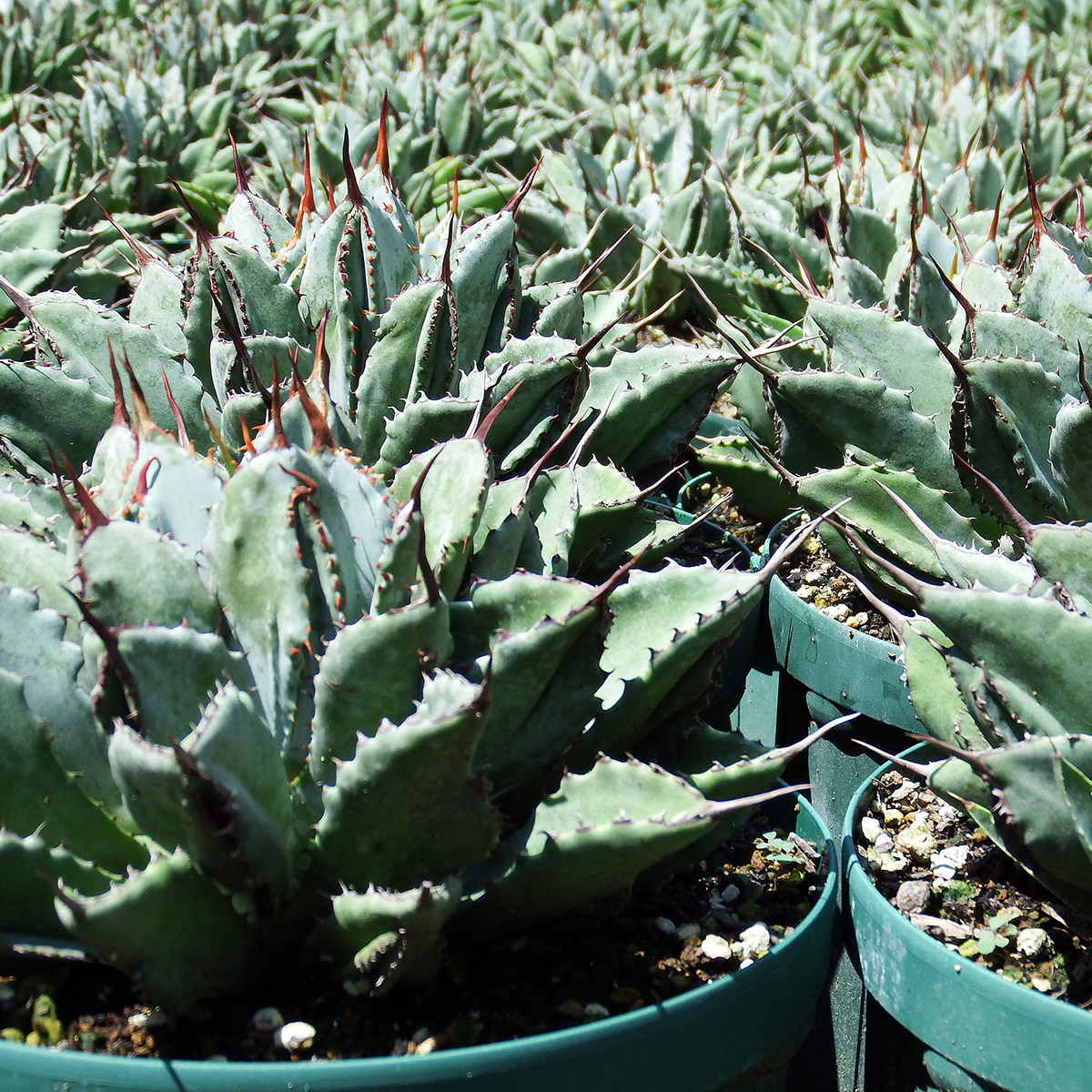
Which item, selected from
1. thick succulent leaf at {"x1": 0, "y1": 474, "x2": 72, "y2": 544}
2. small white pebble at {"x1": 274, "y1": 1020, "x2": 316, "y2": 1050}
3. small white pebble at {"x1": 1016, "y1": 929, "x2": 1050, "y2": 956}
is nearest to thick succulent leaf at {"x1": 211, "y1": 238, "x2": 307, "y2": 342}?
thick succulent leaf at {"x1": 0, "y1": 474, "x2": 72, "y2": 544}

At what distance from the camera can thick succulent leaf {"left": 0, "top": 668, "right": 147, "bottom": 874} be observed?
0.92m

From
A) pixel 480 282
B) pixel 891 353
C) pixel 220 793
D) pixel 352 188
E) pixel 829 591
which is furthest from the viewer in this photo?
pixel 829 591

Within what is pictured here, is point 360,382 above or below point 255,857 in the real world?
above

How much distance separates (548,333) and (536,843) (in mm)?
807

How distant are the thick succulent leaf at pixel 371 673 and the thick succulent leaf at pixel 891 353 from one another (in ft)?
2.98

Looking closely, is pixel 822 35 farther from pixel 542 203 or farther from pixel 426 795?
pixel 426 795

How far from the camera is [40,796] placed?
95 centimetres

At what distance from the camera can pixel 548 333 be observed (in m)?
1.55

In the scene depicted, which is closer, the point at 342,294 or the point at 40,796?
the point at 40,796

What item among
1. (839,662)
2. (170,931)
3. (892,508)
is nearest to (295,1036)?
(170,931)

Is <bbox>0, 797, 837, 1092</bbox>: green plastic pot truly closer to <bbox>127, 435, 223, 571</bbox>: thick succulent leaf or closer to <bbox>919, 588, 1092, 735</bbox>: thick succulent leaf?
<bbox>919, 588, 1092, 735</bbox>: thick succulent leaf

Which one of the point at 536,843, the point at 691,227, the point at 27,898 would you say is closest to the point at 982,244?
the point at 691,227

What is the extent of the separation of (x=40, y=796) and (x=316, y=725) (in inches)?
9.1

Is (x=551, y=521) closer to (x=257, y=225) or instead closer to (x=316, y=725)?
(x=316, y=725)
